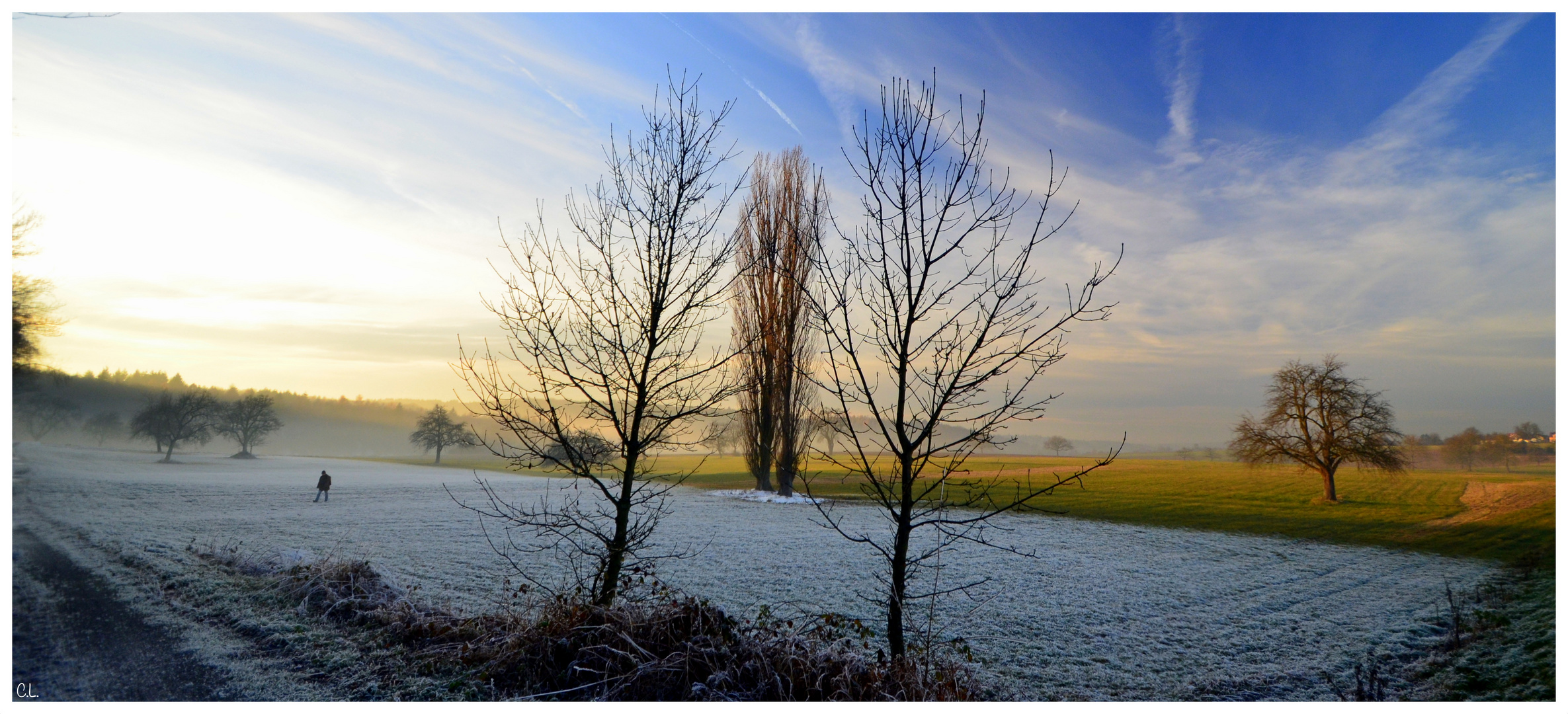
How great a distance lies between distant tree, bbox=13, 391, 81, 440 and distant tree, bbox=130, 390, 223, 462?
10.5m

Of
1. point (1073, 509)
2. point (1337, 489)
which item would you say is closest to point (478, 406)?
point (1073, 509)

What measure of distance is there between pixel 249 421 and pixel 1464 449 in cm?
4053

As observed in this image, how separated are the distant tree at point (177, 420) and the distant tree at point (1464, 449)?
112ft

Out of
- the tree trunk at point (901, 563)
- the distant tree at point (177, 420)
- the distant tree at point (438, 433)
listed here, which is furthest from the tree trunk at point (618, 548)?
the distant tree at point (438, 433)

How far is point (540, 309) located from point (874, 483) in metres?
2.70

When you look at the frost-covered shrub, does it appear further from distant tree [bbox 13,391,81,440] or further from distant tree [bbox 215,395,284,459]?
distant tree [bbox 215,395,284,459]

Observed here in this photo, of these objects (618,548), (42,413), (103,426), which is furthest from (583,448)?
(103,426)

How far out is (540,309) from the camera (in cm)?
464

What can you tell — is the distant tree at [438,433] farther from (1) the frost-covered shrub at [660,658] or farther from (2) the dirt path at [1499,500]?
(2) the dirt path at [1499,500]

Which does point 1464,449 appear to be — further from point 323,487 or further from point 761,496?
point 323,487

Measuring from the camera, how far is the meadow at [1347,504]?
1136 centimetres

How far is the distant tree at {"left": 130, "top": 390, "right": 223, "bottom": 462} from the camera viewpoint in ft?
69.2

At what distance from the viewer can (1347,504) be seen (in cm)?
1585
